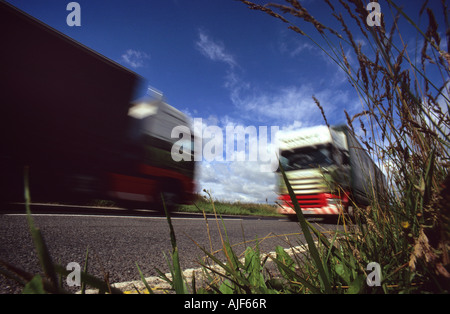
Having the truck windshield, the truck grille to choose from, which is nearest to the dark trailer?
the truck windshield

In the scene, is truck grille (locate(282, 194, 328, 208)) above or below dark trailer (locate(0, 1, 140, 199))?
below

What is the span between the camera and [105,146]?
506 cm

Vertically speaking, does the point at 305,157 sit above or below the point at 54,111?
below

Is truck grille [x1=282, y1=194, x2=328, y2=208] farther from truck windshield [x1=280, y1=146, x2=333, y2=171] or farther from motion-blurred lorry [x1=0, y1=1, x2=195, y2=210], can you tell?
motion-blurred lorry [x1=0, y1=1, x2=195, y2=210]

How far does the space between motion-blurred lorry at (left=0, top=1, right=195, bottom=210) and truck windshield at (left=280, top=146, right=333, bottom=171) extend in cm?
443

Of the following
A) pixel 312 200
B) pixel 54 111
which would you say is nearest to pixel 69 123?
pixel 54 111

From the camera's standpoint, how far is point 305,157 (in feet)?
25.6

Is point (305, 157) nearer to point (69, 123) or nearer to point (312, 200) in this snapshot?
point (312, 200)

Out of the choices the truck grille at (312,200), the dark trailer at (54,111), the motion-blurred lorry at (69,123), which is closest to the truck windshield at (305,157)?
the truck grille at (312,200)

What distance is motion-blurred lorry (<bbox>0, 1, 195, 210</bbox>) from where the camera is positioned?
388 cm

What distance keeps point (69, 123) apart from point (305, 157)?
6804 millimetres

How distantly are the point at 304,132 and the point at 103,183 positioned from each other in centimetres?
656

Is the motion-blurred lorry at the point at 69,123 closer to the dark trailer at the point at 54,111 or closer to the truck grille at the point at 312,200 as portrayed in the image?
the dark trailer at the point at 54,111
